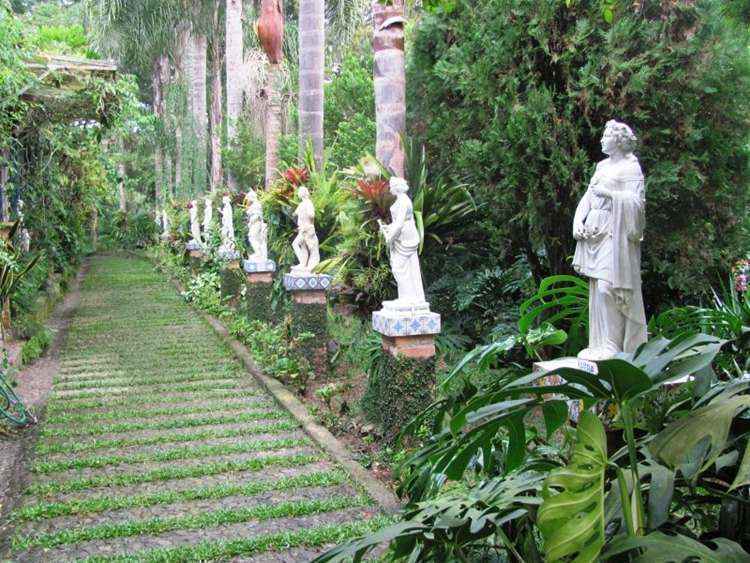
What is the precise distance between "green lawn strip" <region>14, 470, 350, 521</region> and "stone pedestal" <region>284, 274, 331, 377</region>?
10.4ft

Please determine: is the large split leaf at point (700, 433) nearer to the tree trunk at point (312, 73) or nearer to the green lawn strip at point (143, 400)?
the green lawn strip at point (143, 400)

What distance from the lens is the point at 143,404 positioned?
7.40 metres

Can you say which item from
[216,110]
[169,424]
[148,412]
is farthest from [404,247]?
[216,110]

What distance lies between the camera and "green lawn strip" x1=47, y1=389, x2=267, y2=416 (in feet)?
23.7

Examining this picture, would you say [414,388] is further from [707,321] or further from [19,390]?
[19,390]

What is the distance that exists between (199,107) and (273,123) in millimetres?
9522

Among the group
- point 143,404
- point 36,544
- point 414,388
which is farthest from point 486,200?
point 36,544

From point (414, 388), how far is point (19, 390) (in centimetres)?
458

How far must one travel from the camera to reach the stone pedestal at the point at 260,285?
446 inches

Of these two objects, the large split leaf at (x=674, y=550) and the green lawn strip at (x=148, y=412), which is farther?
the green lawn strip at (x=148, y=412)

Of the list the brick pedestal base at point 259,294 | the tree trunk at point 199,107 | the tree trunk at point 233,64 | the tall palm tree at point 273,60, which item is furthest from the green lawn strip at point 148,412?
the tree trunk at point 199,107

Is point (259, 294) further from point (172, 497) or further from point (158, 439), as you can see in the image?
point (172, 497)

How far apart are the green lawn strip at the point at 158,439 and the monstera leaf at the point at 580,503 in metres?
5.22

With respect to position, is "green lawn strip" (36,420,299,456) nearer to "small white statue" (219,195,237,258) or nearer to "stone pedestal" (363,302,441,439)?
"stone pedestal" (363,302,441,439)
